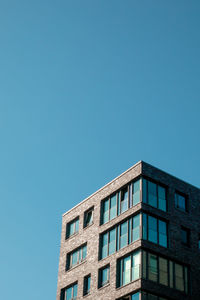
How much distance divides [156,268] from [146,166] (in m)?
9.17

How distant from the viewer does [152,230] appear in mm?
51250

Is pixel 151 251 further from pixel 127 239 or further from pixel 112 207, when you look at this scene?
pixel 112 207

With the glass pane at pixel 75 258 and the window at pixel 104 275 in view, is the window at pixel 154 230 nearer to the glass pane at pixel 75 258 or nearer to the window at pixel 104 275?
the window at pixel 104 275

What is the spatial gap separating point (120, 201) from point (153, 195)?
3229 millimetres

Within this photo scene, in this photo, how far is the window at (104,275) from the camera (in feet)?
170

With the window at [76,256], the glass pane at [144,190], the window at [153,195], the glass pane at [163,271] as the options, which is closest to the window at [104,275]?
the window at [76,256]

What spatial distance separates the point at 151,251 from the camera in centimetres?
5009

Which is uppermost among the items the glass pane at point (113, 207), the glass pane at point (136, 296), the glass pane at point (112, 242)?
the glass pane at point (113, 207)

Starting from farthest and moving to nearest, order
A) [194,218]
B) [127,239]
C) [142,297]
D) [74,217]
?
[74,217] → [194,218] → [127,239] → [142,297]

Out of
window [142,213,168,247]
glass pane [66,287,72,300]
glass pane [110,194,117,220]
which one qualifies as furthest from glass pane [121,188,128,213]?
glass pane [66,287,72,300]

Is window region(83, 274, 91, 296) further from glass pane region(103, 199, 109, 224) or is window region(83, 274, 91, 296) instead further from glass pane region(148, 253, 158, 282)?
glass pane region(148, 253, 158, 282)

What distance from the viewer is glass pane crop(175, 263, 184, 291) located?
50.5m

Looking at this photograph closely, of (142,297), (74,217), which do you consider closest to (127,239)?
(142,297)

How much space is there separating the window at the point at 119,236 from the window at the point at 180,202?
16.0 ft
